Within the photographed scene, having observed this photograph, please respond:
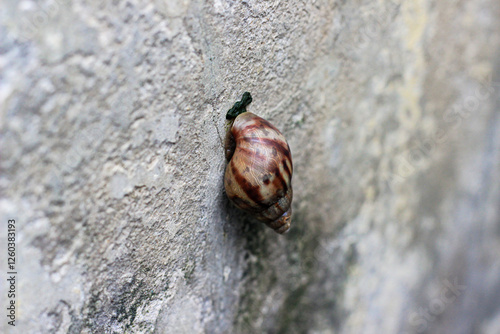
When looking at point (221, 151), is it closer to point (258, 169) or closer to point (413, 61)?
point (258, 169)

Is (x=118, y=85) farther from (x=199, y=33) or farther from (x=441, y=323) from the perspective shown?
(x=441, y=323)

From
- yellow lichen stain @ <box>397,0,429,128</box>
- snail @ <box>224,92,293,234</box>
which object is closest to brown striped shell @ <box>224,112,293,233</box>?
snail @ <box>224,92,293,234</box>

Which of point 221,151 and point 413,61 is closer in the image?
point 221,151

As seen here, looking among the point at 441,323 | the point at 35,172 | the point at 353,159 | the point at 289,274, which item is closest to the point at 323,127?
the point at 353,159

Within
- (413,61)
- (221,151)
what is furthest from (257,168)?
(413,61)

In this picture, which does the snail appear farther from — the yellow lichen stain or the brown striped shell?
the yellow lichen stain

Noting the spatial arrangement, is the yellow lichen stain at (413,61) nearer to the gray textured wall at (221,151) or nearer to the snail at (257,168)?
the gray textured wall at (221,151)
